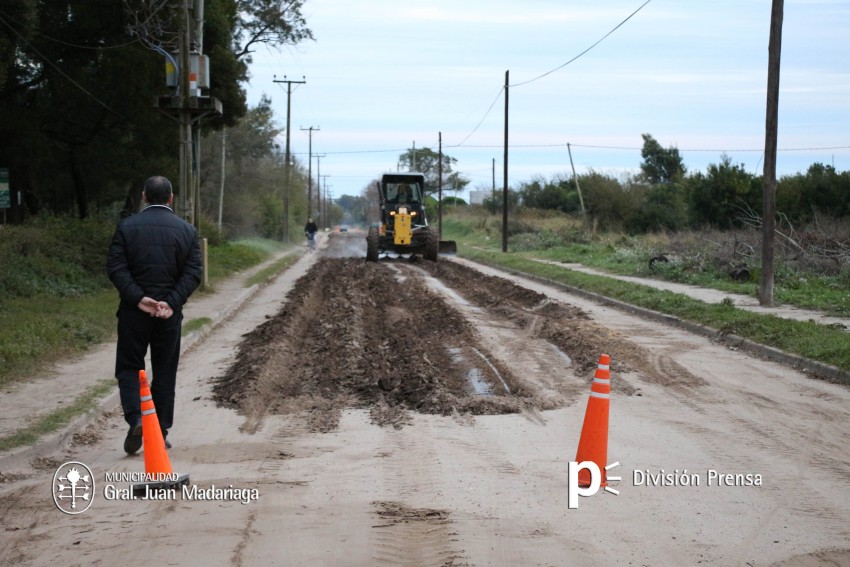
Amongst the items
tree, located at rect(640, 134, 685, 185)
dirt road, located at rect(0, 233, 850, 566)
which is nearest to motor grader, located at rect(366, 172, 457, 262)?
dirt road, located at rect(0, 233, 850, 566)

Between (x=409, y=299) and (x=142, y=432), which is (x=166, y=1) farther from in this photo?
(x=142, y=432)

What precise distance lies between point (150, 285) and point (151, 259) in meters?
0.19

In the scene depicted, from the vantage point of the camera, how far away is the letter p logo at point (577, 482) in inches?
249

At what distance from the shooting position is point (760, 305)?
18594 millimetres

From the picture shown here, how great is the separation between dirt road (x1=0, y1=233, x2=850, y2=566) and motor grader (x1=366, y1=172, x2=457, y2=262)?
958 inches

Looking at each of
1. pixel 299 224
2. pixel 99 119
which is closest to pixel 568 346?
pixel 99 119

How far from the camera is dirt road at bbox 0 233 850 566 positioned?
5.42 meters

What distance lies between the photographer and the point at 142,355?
736 centimetres

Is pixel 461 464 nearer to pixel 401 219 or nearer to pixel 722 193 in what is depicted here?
pixel 401 219

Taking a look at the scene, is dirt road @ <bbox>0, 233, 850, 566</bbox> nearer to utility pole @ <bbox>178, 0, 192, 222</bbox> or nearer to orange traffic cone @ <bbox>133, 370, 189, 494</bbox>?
orange traffic cone @ <bbox>133, 370, 189, 494</bbox>

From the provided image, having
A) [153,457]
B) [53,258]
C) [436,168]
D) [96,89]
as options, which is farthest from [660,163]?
[153,457]
